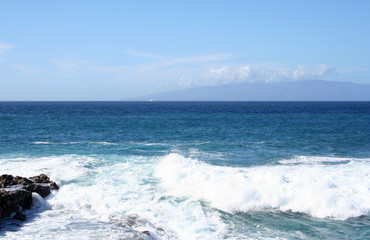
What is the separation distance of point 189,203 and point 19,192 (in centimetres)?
702

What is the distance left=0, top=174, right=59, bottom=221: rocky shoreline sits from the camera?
480 inches

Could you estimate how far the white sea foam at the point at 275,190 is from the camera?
44.9 feet

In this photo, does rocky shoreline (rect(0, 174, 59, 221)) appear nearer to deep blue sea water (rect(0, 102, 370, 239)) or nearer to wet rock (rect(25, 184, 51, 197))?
wet rock (rect(25, 184, 51, 197))

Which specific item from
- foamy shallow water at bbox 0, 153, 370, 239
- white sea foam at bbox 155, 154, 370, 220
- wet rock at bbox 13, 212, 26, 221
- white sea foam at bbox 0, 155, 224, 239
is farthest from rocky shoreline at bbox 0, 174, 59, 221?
white sea foam at bbox 155, 154, 370, 220

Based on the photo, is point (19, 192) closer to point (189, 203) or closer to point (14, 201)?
point (14, 201)

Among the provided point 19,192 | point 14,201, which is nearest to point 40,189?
point 19,192

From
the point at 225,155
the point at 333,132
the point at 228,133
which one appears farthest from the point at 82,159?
the point at 333,132

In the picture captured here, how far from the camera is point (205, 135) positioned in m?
37.2

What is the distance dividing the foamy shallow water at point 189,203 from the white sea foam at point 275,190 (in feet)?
0.13

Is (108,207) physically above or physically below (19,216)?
below

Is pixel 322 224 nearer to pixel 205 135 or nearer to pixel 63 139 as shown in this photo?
pixel 205 135

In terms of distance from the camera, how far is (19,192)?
13.0m

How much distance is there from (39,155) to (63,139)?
A: 28.9 ft

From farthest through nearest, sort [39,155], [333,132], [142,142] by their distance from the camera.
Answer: [333,132] → [142,142] → [39,155]
